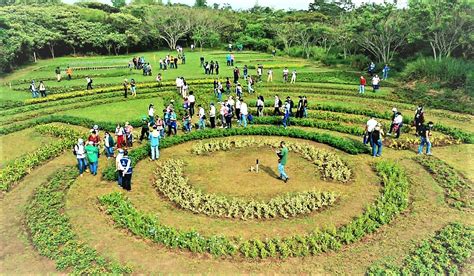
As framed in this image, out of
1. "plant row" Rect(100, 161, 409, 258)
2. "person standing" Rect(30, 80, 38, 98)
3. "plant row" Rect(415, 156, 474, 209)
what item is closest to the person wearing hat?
"plant row" Rect(100, 161, 409, 258)

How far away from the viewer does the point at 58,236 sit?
13180mm

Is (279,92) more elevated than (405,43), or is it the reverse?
(405,43)

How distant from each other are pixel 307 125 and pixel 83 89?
23091 millimetres

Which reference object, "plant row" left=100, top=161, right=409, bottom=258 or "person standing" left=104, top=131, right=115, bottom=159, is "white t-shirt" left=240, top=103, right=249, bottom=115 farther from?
"plant row" left=100, top=161, right=409, bottom=258

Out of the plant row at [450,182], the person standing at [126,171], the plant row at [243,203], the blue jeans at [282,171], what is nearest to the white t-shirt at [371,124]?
the plant row at [450,182]

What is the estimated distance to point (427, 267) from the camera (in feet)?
37.2

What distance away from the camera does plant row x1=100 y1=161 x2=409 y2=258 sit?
484 inches

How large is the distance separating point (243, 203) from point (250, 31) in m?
62.5

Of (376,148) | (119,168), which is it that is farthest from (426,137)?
(119,168)

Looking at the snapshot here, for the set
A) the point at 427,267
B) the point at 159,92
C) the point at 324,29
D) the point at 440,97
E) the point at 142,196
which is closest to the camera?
the point at 427,267

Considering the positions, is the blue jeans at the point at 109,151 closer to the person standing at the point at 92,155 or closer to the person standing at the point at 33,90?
the person standing at the point at 92,155

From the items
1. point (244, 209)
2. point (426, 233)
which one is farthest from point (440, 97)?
point (244, 209)

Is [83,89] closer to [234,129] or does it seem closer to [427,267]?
[234,129]

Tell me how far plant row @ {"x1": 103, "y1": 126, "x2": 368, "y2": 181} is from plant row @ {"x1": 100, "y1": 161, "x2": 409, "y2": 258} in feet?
16.6
